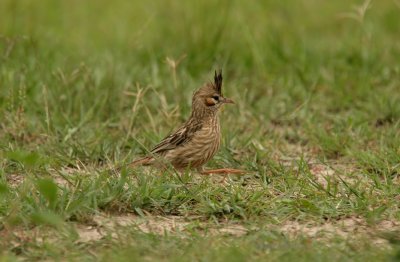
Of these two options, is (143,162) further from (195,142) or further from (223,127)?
(223,127)

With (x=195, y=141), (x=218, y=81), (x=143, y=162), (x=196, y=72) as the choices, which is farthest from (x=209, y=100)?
(x=196, y=72)

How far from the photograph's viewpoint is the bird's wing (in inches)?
294

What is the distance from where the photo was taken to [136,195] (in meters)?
6.29

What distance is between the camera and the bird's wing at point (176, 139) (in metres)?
7.47

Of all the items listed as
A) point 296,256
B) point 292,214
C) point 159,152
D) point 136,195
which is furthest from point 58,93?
point 296,256

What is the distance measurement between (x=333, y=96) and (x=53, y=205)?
4141 millimetres

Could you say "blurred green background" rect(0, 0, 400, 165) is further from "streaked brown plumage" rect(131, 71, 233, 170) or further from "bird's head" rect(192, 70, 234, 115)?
"bird's head" rect(192, 70, 234, 115)

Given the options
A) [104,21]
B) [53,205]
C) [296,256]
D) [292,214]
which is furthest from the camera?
[104,21]

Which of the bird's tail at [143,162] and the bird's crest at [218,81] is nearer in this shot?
the bird's tail at [143,162]

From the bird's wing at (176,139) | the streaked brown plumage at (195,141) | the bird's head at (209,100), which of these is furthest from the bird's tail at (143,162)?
the bird's head at (209,100)

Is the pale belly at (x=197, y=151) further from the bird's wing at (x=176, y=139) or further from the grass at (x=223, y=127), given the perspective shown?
the grass at (x=223, y=127)

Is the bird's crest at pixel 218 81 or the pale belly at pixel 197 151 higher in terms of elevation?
the bird's crest at pixel 218 81

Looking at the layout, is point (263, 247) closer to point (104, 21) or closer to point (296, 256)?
point (296, 256)

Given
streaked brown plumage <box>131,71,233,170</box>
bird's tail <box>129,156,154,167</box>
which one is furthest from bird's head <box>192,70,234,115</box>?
bird's tail <box>129,156,154,167</box>
